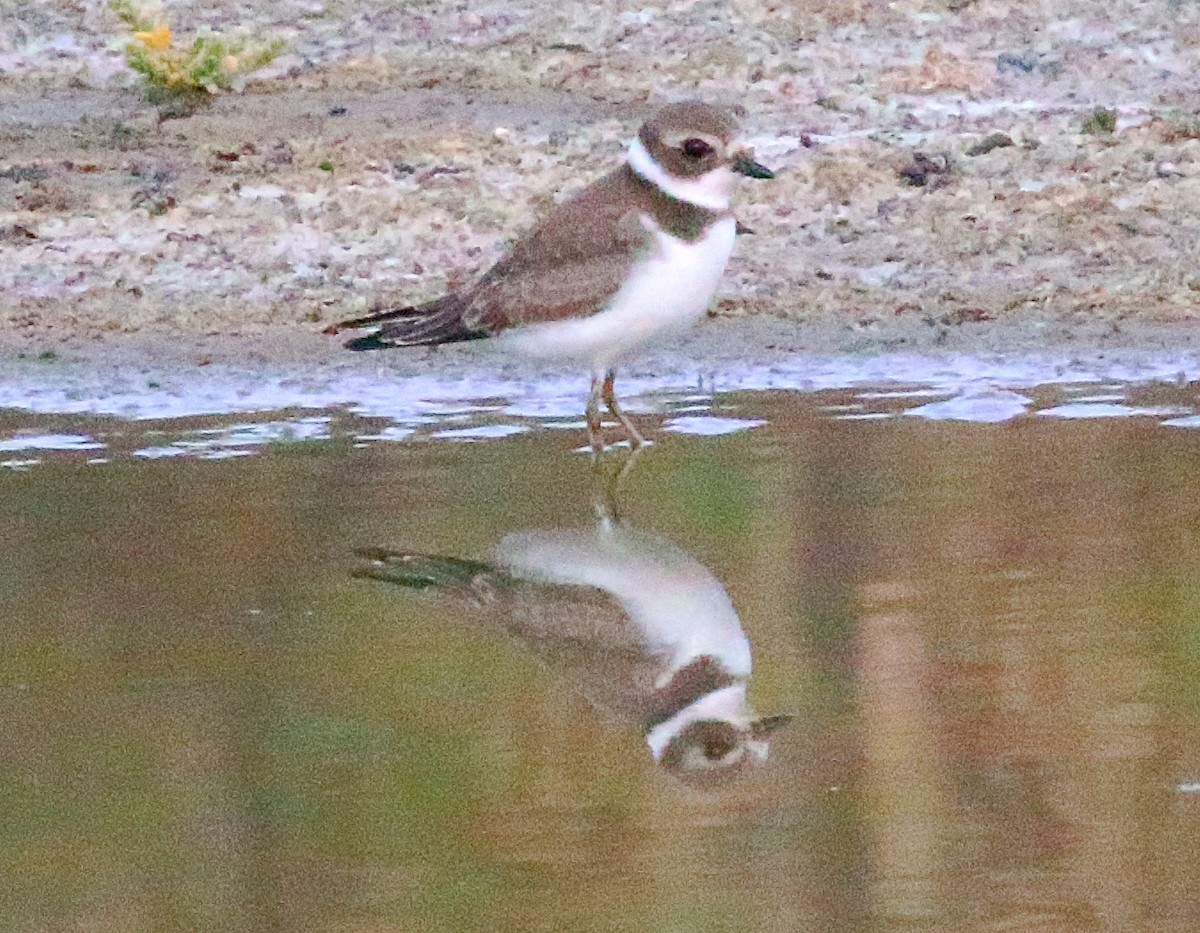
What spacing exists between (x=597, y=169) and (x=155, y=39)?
2.09 meters

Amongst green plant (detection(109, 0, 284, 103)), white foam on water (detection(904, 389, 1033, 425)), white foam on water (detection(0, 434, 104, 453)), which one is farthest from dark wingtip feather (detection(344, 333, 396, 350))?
green plant (detection(109, 0, 284, 103))

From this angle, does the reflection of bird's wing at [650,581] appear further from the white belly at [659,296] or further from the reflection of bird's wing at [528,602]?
the white belly at [659,296]

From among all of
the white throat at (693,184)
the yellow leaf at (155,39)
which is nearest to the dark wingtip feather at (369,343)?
the white throat at (693,184)

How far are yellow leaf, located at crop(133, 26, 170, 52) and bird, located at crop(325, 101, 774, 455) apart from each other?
13.2ft

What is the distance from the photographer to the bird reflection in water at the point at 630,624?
424 cm

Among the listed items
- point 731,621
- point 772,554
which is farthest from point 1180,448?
point 731,621

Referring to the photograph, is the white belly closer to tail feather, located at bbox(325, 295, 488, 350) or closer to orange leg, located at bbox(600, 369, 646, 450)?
orange leg, located at bbox(600, 369, 646, 450)

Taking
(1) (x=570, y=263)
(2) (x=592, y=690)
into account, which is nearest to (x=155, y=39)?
(1) (x=570, y=263)

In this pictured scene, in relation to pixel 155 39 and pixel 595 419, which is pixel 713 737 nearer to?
pixel 595 419

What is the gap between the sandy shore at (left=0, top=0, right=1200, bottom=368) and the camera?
8.26 m

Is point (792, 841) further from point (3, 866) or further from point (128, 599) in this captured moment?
point (128, 599)

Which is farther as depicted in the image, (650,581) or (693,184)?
(693,184)

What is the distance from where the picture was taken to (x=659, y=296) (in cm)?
654

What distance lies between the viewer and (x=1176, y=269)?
8477 millimetres
